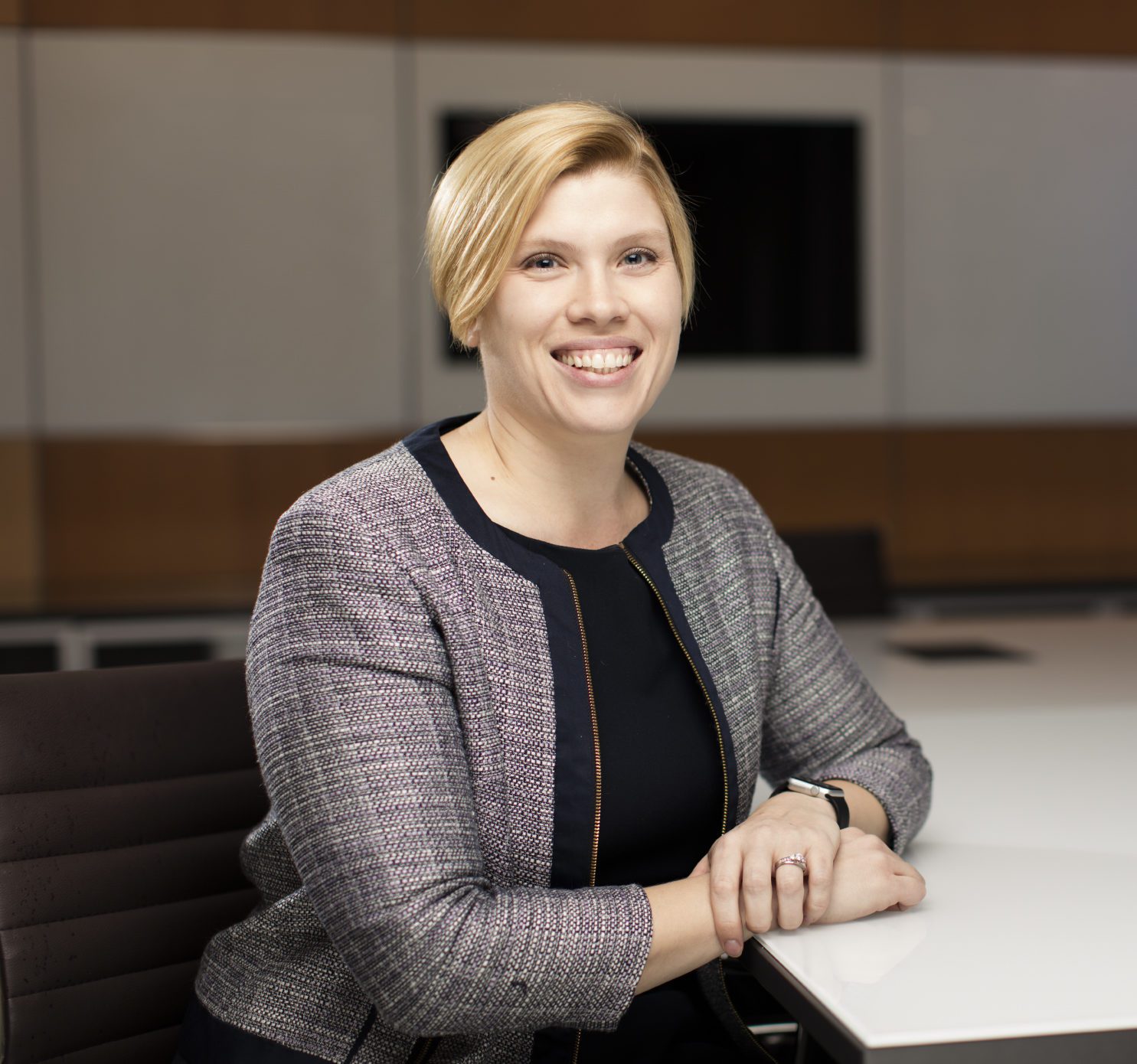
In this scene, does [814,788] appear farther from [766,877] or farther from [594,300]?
[594,300]

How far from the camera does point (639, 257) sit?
1271 millimetres

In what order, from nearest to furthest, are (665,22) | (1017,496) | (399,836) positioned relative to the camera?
(399,836) < (665,22) < (1017,496)

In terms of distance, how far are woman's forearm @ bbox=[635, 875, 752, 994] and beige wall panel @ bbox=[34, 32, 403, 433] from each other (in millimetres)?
3098

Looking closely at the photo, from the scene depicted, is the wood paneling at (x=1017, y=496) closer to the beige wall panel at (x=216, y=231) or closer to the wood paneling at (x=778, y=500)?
the wood paneling at (x=778, y=500)

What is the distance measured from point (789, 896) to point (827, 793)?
0.59 feet

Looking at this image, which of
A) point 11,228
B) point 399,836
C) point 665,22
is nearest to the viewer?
point 399,836

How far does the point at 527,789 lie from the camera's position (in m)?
1.12

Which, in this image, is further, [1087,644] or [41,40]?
[41,40]

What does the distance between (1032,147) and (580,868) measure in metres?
3.81

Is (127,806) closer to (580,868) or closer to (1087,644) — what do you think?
(580,868)

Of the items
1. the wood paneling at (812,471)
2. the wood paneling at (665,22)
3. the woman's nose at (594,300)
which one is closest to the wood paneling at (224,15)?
the wood paneling at (665,22)

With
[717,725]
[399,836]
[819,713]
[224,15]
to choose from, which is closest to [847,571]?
[819,713]

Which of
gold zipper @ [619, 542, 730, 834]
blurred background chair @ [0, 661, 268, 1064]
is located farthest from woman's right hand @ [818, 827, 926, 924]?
Result: blurred background chair @ [0, 661, 268, 1064]

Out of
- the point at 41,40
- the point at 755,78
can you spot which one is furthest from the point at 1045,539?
the point at 41,40
